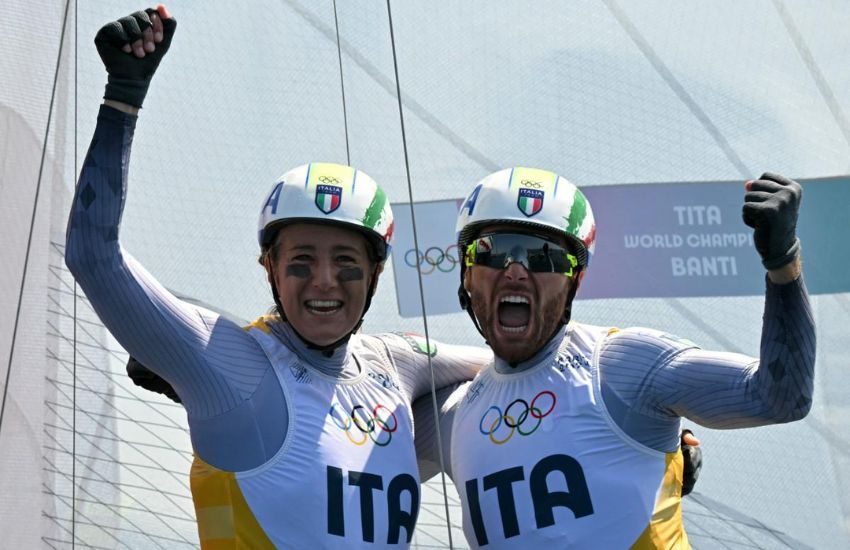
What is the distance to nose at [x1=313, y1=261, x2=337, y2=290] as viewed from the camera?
2742mm

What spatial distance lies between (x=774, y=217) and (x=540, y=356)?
0.65 m

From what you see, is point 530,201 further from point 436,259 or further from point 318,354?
point 436,259

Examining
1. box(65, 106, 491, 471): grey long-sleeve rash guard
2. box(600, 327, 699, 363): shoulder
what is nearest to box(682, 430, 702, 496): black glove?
box(600, 327, 699, 363): shoulder

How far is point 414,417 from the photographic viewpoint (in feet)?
10.1

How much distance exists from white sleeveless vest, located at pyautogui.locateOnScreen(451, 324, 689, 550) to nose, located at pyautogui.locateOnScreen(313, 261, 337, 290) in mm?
431

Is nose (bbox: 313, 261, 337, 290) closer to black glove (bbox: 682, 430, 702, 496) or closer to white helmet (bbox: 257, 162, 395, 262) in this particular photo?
white helmet (bbox: 257, 162, 395, 262)

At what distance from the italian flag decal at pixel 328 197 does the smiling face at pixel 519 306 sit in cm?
33

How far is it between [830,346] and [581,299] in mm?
892

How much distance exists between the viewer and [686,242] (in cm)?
470

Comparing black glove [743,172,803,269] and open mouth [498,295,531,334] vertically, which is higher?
black glove [743,172,803,269]

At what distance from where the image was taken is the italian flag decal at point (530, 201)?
2893mm

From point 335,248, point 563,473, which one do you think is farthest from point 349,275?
point 563,473

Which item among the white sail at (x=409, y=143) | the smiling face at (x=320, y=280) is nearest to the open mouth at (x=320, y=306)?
the smiling face at (x=320, y=280)

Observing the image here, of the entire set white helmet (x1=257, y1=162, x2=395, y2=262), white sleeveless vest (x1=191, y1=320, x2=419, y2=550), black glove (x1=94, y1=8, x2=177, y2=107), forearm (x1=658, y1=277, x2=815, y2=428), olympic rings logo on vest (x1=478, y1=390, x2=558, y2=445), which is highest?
black glove (x1=94, y1=8, x2=177, y2=107)
